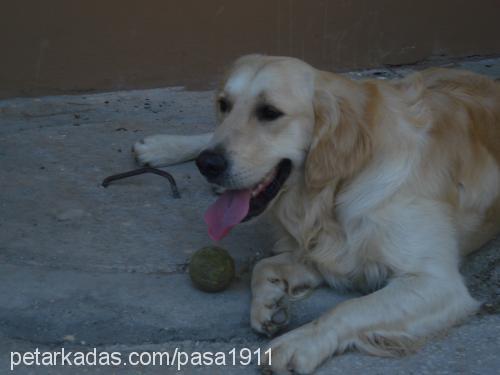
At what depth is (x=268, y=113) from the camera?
10.9 feet

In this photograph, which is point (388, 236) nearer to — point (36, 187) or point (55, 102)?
point (36, 187)

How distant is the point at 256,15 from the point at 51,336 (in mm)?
3347

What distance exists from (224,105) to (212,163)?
1.43 ft

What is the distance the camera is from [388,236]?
324 cm

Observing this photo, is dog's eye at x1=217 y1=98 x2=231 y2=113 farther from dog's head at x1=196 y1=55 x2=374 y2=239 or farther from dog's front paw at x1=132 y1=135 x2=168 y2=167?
dog's front paw at x1=132 y1=135 x2=168 y2=167

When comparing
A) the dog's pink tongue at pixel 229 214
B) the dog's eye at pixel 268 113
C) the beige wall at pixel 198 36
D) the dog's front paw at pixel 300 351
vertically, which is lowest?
the dog's front paw at pixel 300 351

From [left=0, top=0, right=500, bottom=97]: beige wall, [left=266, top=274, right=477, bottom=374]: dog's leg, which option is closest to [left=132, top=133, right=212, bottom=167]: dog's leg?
[left=0, top=0, right=500, bottom=97]: beige wall

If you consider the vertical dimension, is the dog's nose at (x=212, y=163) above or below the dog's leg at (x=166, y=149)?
above

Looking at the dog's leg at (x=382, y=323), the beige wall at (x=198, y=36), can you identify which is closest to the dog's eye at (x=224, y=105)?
the dog's leg at (x=382, y=323)

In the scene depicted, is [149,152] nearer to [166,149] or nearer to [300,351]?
[166,149]

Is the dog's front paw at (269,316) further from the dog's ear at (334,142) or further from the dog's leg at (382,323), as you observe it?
the dog's ear at (334,142)

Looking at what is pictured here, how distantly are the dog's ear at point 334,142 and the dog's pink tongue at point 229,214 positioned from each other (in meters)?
0.25

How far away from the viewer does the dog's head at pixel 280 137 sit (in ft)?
10.5

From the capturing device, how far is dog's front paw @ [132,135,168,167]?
4695 millimetres
